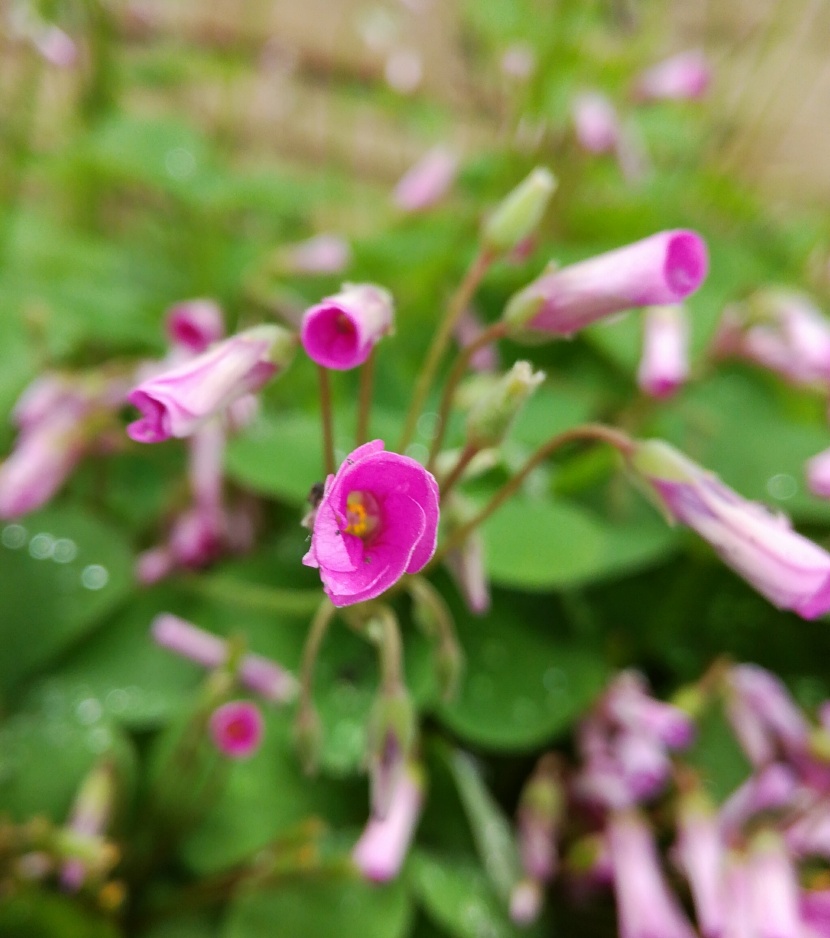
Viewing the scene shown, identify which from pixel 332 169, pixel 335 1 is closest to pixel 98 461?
pixel 332 169

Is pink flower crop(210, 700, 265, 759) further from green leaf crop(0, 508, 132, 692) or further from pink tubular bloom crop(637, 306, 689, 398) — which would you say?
pink tubular bloom crop(637, 306, 689, 398)

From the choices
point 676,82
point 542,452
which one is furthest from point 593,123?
point 542,452

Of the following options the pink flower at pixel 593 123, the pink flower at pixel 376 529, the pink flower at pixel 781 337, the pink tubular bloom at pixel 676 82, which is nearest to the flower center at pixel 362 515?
the pink flower at pixel 376 529

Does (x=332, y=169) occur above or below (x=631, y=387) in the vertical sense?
below

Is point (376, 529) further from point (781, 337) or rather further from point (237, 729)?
point (781, 337)

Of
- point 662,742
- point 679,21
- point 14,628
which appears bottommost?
point 14,628

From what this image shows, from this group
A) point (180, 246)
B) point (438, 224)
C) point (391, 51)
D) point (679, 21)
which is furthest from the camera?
point (679, 21)

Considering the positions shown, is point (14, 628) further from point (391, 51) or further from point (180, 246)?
point (391, 51)

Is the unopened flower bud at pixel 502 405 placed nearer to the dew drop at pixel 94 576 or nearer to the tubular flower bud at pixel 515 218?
the tubular flower bud at pixel 515 218
